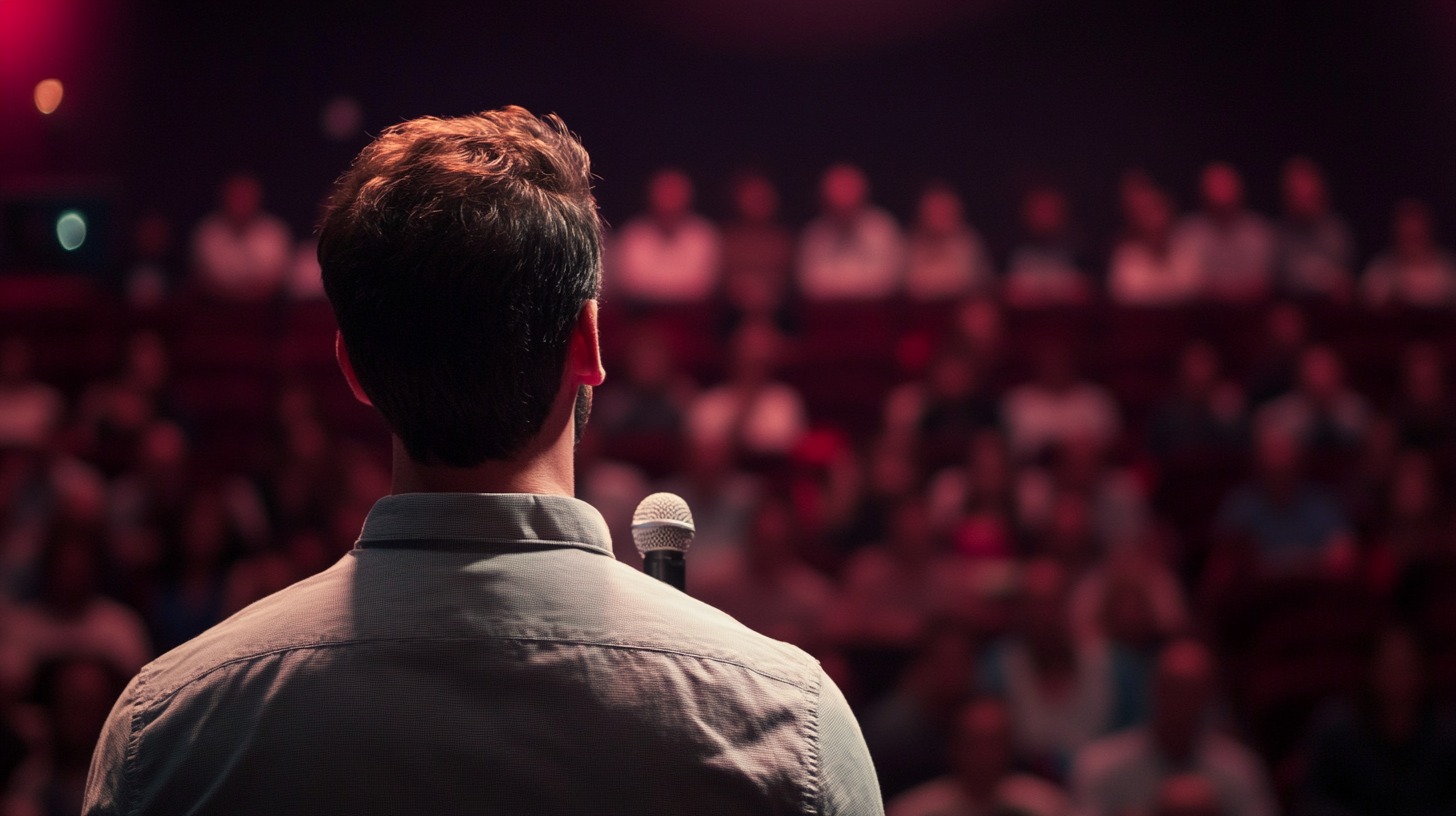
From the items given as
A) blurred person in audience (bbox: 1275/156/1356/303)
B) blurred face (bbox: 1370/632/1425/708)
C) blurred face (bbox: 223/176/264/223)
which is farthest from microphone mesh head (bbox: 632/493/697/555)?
blurred face (bbox: 223/176/264/223)

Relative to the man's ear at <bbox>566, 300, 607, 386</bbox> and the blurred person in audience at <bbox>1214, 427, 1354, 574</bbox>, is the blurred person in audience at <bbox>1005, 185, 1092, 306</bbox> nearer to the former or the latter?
the blurred person in audience at <bbox>1214, 427, 1354, 574</bbox>

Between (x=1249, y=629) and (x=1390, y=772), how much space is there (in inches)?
26.7

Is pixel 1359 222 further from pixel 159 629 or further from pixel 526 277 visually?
pixel 526 277

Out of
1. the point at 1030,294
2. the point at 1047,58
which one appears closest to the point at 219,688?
the point at 1030,294

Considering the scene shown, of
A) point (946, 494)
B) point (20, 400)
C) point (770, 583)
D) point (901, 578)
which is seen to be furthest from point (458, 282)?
point (20, 400)

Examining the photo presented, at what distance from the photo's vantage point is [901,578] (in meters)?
3.88

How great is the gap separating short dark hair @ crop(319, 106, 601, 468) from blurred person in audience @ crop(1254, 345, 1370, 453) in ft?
14.5

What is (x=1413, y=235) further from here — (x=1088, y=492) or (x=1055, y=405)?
(x=1088, y=492)

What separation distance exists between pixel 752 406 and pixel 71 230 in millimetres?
4123

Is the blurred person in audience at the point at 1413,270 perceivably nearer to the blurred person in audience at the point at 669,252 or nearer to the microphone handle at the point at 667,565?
the blurred person in audience at the point at 669,252

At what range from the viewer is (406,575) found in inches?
26.3

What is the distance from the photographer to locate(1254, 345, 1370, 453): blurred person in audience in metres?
4.70

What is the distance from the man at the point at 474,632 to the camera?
2.06 ft

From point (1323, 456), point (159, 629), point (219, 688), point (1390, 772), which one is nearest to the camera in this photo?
point (219, 688)
